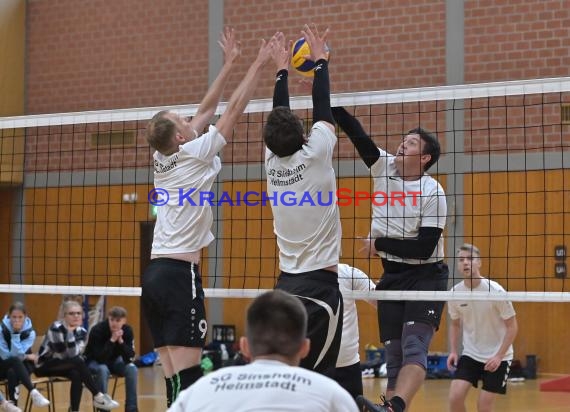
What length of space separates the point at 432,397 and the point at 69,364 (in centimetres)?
494

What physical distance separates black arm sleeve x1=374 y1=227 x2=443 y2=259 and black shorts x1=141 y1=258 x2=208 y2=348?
132 cm

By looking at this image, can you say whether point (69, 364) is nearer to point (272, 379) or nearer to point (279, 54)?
point (279, 54)

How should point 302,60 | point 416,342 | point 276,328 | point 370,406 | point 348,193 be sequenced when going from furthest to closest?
point 348,193, point 302,60, point 416,342, point 370,406, point 276,328

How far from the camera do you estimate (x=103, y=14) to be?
19.6 meters

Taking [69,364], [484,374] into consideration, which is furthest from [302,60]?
[69,364]

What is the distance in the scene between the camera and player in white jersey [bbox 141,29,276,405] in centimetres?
614

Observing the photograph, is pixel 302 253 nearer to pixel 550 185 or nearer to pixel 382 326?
pixel 382 326

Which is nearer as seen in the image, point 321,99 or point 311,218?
point 311,218

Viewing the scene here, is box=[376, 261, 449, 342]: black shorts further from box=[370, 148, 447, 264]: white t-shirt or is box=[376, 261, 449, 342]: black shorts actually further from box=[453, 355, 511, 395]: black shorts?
box=[453, 355, 511, 395]: black shorts

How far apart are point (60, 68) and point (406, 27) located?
700 centimetres

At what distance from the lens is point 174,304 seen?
6.14 metres

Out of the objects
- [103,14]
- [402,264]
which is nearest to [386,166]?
[402,264]

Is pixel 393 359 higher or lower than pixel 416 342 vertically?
lower
